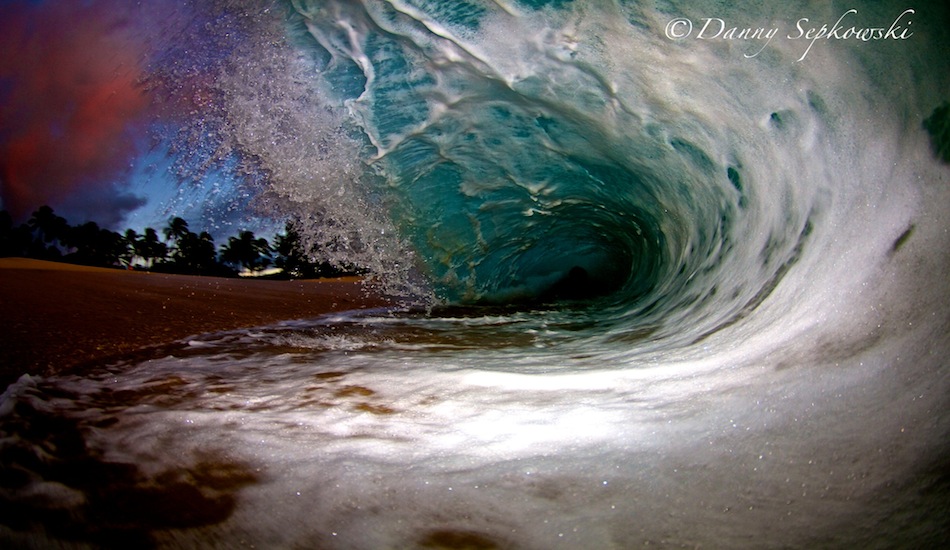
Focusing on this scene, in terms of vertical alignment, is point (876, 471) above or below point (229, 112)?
below

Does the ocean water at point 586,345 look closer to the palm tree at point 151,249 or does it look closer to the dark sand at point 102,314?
the dark sand at point 102,314

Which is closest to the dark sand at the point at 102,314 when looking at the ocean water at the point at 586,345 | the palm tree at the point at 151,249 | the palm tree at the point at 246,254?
the ocean water at the point at 586,345

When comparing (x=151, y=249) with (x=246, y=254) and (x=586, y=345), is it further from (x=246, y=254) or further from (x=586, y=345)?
(x=586, y=345)

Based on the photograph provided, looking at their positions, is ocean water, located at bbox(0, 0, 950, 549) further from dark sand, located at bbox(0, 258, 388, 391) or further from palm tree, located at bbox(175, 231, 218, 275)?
palm tree, located at bbox(175, 231, 218, 275)

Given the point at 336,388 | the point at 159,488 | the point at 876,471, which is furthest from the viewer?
the point at 336,388

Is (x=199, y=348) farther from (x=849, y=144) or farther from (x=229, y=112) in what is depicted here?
(x=849, y=144)

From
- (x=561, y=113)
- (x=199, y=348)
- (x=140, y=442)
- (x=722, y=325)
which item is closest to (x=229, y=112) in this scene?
(x=199, y=348)

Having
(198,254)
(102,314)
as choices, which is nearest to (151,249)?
(198,254)

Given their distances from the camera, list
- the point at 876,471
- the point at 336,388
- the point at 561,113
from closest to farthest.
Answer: the point at 876,471, the point at 336,388, the point at 561,113
